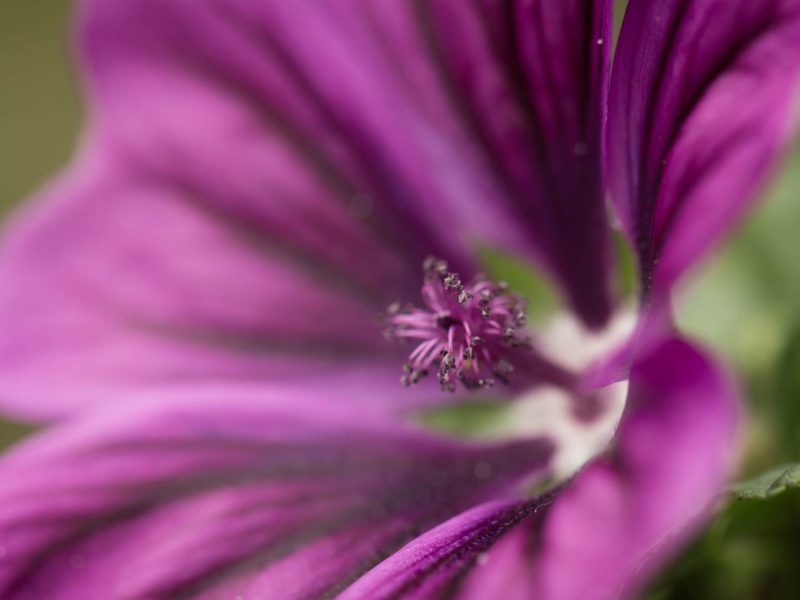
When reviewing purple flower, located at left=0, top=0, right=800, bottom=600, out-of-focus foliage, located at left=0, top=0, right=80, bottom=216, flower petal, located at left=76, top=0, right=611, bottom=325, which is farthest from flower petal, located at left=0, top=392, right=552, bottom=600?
out-of-focus foliage, located at left=0, top=0, right=80, bottom=216

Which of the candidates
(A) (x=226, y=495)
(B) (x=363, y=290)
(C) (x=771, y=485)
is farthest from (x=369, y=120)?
(C) (x=771, y=485)

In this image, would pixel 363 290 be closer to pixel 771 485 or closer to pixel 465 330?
pixel 465 330

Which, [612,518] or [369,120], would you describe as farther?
[369,120]

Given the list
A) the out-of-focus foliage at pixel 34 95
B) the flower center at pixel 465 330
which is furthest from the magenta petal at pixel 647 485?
the out-of-focus foliage at pixel 34 95

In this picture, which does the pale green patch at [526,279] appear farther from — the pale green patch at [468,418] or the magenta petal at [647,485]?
the magenta petal at [647,485]

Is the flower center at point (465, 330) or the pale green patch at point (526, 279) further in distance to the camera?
the pale green patch at point (526, 279)
